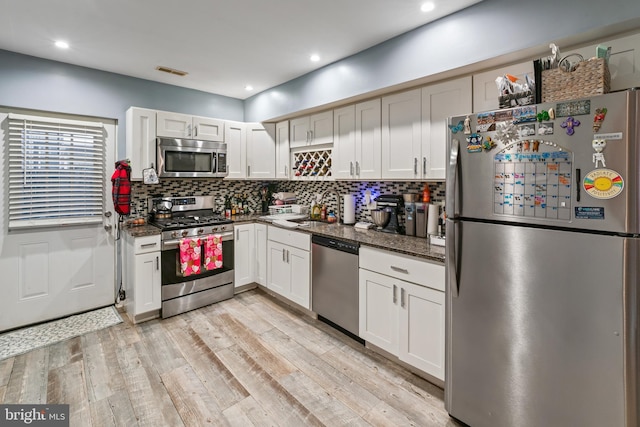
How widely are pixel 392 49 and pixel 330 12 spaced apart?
623mm

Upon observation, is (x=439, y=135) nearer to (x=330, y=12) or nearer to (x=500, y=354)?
(x=330, y=12)

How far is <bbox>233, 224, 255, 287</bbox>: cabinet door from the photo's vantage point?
12.3 ft

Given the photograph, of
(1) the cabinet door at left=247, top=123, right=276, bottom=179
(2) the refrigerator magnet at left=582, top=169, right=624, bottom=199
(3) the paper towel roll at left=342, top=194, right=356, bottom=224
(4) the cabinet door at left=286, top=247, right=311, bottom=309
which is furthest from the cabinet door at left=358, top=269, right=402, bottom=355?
(1) the cabinet door at left=247, top=123, right=276, bottom=179

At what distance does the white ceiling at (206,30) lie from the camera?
2.10 m

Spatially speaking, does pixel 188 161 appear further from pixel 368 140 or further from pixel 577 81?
pixel 577 81

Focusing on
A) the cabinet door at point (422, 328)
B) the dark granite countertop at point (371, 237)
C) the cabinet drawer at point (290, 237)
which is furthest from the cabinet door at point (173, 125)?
the cabinet door at point (422, 328)

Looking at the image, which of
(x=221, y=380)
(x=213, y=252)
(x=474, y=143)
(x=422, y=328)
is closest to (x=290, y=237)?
(x=213, y=252)

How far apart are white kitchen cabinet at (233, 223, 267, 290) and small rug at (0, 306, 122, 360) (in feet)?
4.30

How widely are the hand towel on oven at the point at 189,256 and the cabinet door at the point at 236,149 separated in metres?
1.07

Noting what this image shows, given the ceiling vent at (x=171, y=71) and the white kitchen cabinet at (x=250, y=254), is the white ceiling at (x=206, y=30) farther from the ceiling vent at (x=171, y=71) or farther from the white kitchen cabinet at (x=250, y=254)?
the white kitchen cabinet at (x=250, y=254)

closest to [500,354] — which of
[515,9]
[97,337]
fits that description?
[515,9]

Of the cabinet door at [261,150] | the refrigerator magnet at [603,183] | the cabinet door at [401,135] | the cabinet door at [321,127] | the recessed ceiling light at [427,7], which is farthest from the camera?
the cabinet door at [261,150]

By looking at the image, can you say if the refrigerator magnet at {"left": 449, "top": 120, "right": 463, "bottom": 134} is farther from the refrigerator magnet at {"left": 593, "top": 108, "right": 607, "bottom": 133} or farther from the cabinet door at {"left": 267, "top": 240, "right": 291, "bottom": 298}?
the cabinet door at {"left": 267, "top": 240, "right": 291, "bottom": 298}

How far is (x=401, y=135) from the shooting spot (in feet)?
8.76
